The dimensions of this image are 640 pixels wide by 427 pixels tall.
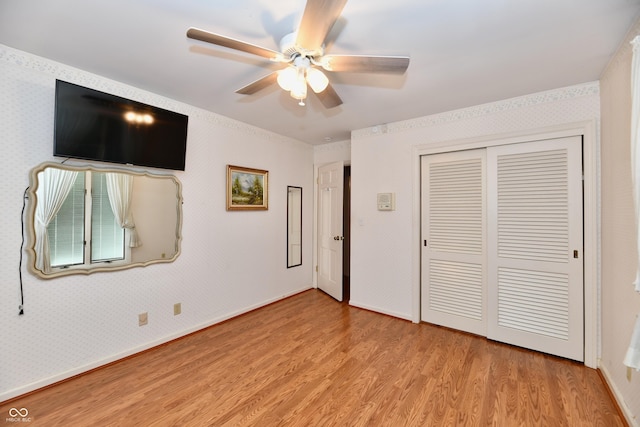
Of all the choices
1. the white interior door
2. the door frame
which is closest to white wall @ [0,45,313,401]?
the white interior door

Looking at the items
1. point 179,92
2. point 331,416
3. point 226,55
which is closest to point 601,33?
point 226,55

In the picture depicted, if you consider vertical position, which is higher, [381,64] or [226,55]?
[226,55]

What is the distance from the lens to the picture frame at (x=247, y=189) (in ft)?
10.9

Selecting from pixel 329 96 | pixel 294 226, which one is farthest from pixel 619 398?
pixel 294 226

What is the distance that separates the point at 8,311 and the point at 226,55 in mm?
2373

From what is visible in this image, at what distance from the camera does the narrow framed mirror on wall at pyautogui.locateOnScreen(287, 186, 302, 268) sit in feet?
13.8

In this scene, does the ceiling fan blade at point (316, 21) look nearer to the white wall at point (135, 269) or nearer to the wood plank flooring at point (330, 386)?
the white wall at point (135, 269)

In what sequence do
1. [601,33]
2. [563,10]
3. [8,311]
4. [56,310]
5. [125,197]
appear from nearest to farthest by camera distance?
[563,10] < [601,33] < [8,311] < [56,310] < [125,197]

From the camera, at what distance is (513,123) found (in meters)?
2.66

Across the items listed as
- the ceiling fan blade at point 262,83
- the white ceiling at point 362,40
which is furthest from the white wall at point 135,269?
the ceiling fan blade at point 262,83

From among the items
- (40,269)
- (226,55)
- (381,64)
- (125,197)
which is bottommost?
(40,269)

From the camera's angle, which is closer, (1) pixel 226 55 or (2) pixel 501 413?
(2) pixel 501 413

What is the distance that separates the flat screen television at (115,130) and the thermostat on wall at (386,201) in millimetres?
2310

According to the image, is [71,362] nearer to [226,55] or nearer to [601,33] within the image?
[226,55]
